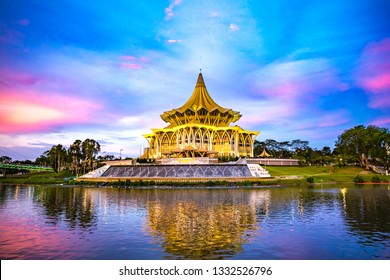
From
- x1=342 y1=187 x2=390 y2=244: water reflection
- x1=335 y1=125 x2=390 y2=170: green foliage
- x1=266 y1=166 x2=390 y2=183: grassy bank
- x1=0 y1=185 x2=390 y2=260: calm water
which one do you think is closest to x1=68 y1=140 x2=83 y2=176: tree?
x1=266 y1=166 x2=390 y2=183: grassy bank

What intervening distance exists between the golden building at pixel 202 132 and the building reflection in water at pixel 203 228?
54183 millimetres

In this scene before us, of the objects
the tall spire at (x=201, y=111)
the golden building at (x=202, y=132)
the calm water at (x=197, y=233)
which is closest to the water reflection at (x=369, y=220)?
the calm water at (x=197, y=233)

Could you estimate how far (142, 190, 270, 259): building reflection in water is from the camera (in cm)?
1151

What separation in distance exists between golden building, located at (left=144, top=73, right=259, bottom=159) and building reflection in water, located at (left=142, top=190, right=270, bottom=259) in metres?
54.2

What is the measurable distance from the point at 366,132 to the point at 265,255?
67.7 metres

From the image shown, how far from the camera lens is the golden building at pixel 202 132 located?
79000 mm

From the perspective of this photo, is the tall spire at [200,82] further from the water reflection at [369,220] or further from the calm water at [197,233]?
the calm water at [197,233]

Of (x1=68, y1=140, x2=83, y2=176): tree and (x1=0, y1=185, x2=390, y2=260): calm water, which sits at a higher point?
(x1=68, y1=140, x2=83, y2=176): tree

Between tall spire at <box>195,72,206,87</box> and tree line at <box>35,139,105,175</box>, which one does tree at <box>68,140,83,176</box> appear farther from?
tall spire at <box>195,72,206,87</box>

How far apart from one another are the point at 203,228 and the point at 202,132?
64.9 m

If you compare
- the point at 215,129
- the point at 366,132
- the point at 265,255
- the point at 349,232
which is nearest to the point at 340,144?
the point at 366,132

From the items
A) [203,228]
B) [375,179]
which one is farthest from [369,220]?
[375,179]

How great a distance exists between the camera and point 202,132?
79938 mm

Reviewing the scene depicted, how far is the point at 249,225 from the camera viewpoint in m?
16.2
